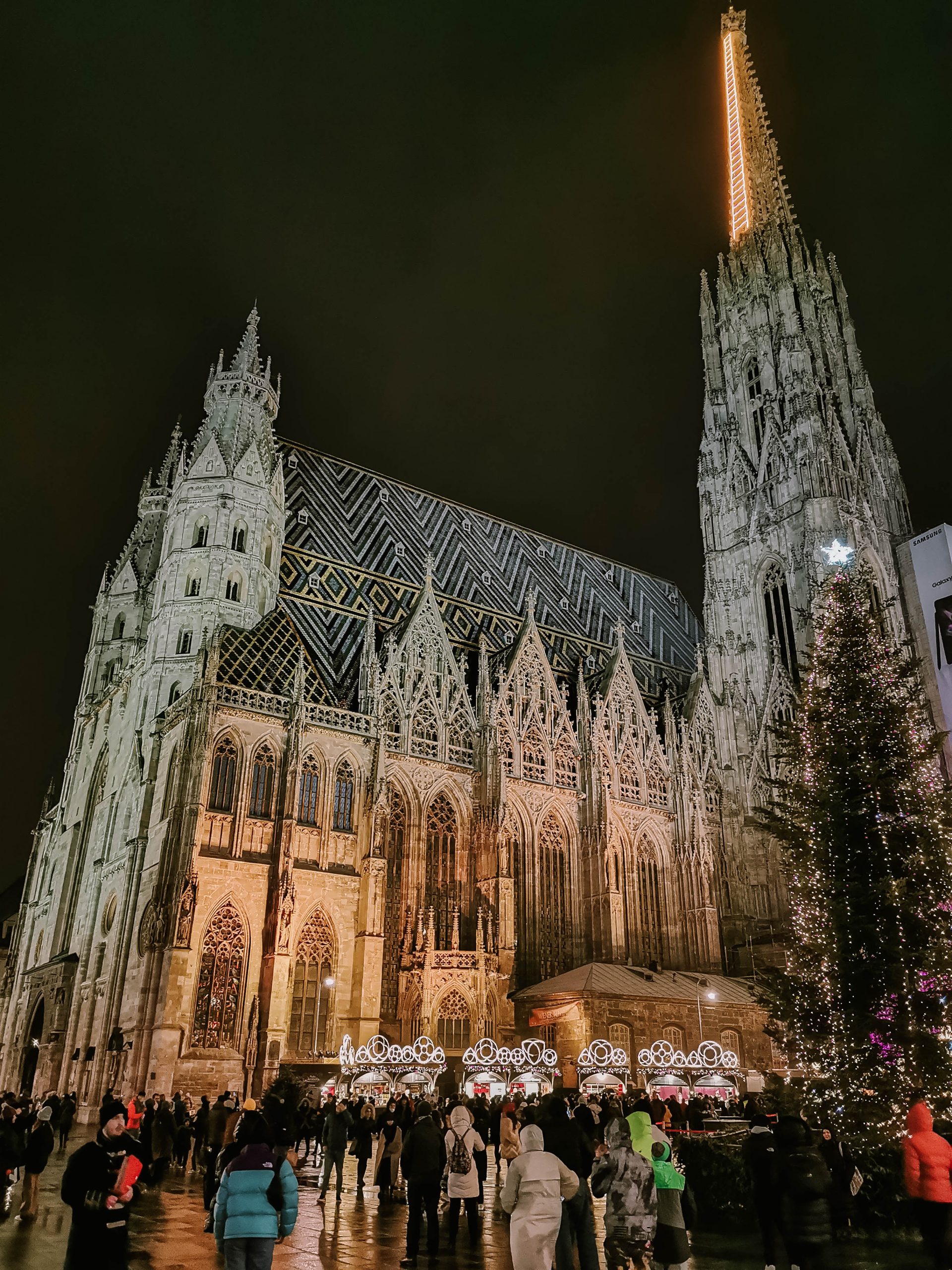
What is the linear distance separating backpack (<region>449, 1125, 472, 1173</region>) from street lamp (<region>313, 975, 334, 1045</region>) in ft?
71.4

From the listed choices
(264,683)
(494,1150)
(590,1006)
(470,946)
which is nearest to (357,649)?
(264,683)

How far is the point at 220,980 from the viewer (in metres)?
30.3

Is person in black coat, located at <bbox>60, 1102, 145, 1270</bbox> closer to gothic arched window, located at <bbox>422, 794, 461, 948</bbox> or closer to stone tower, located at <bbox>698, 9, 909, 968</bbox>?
gothic arched window, located at <bbox>422, 794, 461, 948</bbox>

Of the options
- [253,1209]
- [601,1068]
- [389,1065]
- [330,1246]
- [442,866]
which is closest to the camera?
[253,1209]

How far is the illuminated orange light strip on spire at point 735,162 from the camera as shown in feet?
211

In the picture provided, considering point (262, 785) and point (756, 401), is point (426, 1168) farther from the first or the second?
point (756, 401)

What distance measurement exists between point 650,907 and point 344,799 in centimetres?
1615

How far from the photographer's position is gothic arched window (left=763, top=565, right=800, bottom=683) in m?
48.9

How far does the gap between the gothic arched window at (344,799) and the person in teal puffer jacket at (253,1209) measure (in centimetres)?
2875

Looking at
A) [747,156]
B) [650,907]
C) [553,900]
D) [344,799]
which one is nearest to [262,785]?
[344,799]

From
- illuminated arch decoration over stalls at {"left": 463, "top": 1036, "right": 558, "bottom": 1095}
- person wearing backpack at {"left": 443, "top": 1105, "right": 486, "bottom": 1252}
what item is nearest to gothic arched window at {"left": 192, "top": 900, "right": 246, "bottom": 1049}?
illuminated arch decoration over stalls at {"left": 463, "top": 1036, "right": 558, "bottom": 1095}

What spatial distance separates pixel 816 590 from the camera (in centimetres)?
4594

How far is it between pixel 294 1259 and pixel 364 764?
2594 cm

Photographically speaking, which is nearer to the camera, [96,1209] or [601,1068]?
[96,1209]
